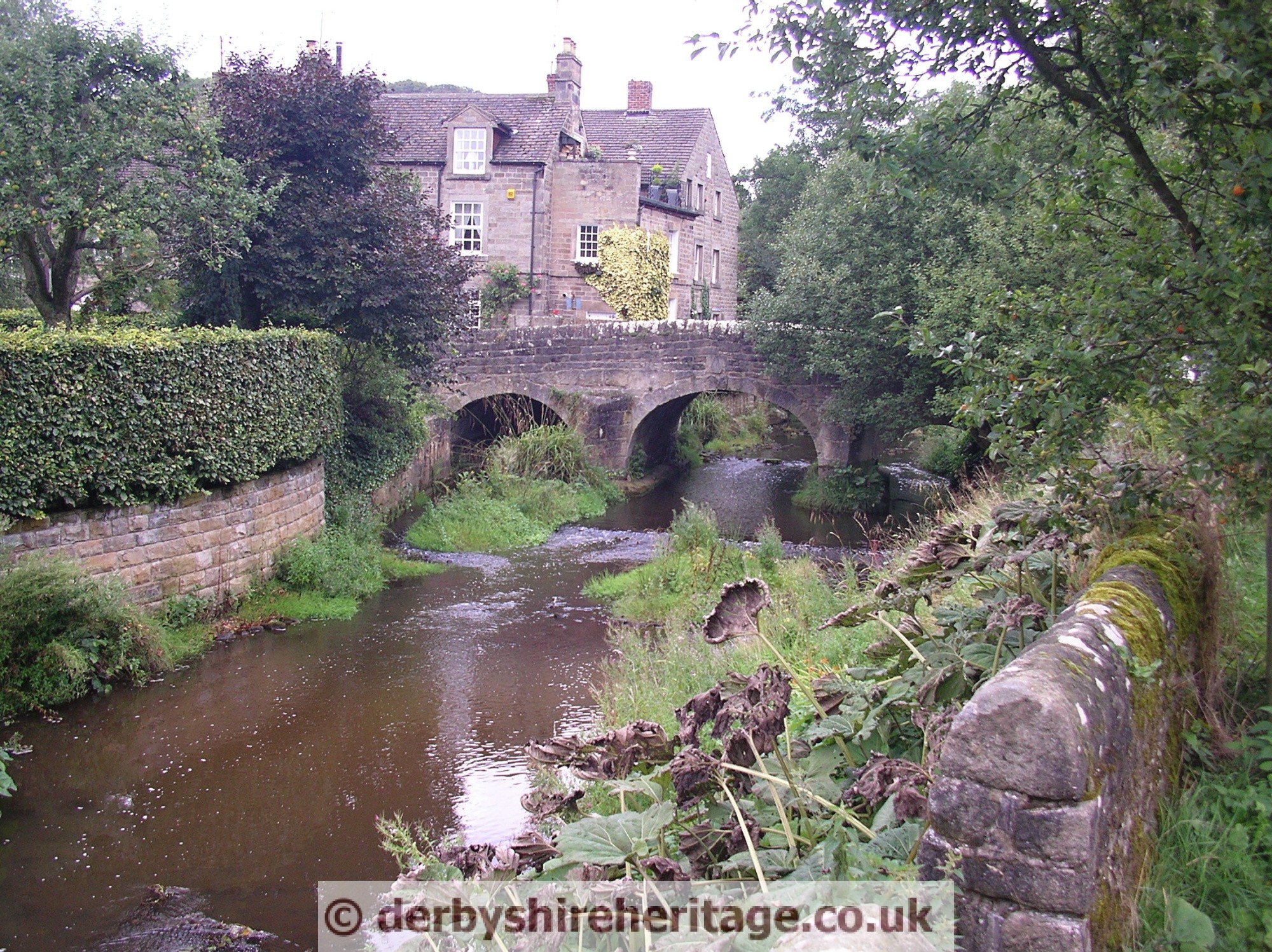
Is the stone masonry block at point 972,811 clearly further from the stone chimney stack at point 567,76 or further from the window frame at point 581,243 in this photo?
the stone chimney stack at point 567,76

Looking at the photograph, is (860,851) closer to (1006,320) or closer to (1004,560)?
(1004,560)

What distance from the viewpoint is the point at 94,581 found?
344 inches

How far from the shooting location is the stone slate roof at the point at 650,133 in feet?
104

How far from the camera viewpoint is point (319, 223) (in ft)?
43.0

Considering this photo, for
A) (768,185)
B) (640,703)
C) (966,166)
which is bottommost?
(640,703)

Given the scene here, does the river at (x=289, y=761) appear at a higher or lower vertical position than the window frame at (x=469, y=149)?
lower

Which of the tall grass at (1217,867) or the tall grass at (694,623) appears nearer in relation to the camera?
the tall grass at (1217,867)

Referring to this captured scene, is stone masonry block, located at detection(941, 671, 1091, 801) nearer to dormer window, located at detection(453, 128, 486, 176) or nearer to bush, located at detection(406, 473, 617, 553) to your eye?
bush, located at detection(406, 473, 617, 553)

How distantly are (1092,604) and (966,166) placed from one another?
217cm

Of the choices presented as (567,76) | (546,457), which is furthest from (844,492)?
(567,76)

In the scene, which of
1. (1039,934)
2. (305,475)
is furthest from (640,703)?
(305,475)

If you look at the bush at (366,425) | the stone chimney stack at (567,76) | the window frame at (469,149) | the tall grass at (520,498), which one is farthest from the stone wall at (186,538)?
the stone chimney stack at (567,76)

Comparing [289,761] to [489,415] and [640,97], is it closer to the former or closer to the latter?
[489,415]

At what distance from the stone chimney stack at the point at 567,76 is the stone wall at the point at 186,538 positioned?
1936 cm
